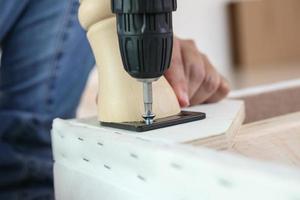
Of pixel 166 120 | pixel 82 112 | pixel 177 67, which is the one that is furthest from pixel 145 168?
pixel 82 112

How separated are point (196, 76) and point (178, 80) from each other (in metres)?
0.07

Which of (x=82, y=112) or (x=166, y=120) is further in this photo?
(x=82, y=112)

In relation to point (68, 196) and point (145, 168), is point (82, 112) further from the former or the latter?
point (145, 168)

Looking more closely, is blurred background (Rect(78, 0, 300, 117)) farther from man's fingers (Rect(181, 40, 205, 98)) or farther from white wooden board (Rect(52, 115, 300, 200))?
white wooden board (Rect(52, 115, 300, 200))

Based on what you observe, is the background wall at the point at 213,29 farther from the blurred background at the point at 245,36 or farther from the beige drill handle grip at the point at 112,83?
the beige drill handle grip at the point at 112,83

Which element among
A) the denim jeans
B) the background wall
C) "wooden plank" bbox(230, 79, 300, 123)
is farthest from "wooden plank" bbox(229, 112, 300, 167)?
the background wall

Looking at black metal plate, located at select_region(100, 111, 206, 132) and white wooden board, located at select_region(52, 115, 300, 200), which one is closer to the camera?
white wooden board, located at select_region(52, 115, 300, 200)

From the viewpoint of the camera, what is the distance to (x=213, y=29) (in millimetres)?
3012

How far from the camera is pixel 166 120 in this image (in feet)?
1.38

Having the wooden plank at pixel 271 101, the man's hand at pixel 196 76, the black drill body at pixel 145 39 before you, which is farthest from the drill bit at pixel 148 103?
A: the wooden plank at pixel 271 101

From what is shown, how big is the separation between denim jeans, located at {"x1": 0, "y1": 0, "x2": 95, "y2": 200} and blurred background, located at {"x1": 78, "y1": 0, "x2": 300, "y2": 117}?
2.20m

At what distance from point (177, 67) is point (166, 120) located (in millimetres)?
115

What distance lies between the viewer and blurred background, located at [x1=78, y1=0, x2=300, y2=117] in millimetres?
2969

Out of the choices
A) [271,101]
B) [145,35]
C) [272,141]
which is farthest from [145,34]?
[271,101]
